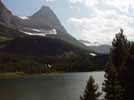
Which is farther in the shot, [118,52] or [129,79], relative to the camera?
[118,52]

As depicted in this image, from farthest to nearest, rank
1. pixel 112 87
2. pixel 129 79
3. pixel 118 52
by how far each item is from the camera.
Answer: pixel 118 52
pixel 129 79
pixel 112 87

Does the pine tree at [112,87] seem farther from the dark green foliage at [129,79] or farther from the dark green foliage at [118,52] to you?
the dark green foliage at [118,52]

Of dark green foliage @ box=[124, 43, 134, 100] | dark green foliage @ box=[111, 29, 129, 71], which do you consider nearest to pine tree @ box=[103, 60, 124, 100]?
dark green foliage @ box=[124, 43, 134, 100]

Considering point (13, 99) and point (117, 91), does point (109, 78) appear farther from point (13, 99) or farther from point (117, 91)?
point (13, 99)

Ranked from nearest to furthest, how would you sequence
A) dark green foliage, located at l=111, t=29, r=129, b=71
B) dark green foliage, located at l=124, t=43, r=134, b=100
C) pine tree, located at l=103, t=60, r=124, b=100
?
pine tree, located at l=103, t=60, r=124, b=100
dark green foliage, located at l=124, t=43, r=134, b=100
dark green foliage, located at l=111, t=29, r=129, b=71

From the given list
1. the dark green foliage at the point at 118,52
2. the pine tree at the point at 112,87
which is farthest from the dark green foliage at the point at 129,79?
the dark green foliage at the point at 118,52

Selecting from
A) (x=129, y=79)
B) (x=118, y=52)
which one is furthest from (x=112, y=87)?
(x=118, y=52)

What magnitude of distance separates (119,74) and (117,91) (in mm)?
3562

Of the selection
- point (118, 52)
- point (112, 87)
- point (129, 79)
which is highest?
point (118, 52)

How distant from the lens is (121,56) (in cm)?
5391

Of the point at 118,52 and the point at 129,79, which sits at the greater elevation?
Result: the point at 118,52

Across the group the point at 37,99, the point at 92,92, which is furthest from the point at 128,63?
the point at 37,99

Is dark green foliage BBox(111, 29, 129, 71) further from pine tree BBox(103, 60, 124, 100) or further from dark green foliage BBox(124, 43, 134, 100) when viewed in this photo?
pine tree BBox(103, 60, 124, 100)

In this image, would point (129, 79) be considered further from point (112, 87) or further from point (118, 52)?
point (118, 52)
